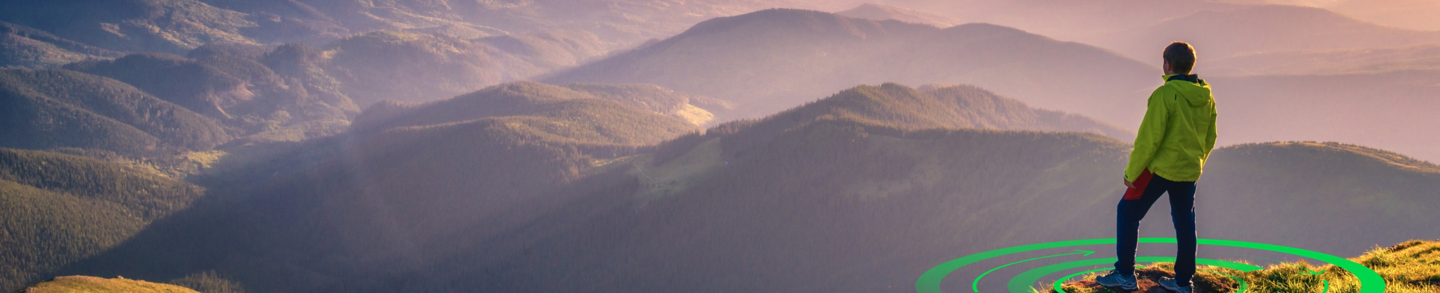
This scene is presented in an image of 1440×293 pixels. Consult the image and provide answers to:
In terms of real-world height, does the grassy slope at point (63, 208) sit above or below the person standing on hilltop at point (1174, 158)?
below

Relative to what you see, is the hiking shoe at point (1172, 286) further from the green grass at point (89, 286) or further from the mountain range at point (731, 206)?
the green grass at point (89, 286)

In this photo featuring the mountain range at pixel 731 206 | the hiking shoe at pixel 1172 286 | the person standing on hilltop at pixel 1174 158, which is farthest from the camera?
the mountain range at pixel 731 206

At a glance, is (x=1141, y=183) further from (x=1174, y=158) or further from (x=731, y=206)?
(x=731, y=206)

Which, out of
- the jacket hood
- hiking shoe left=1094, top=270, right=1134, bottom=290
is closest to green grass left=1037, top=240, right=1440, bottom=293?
hiking shoe left=1094, top=270, right=1134, bottom=290

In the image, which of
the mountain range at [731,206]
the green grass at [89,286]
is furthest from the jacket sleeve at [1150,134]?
the green grass at [89,286]

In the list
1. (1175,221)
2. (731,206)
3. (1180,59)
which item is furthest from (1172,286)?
(731,206)

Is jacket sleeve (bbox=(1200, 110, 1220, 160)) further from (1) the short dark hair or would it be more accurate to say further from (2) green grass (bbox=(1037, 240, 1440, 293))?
(2) green grass (bbox=(1037, 240, 1440, 293))
